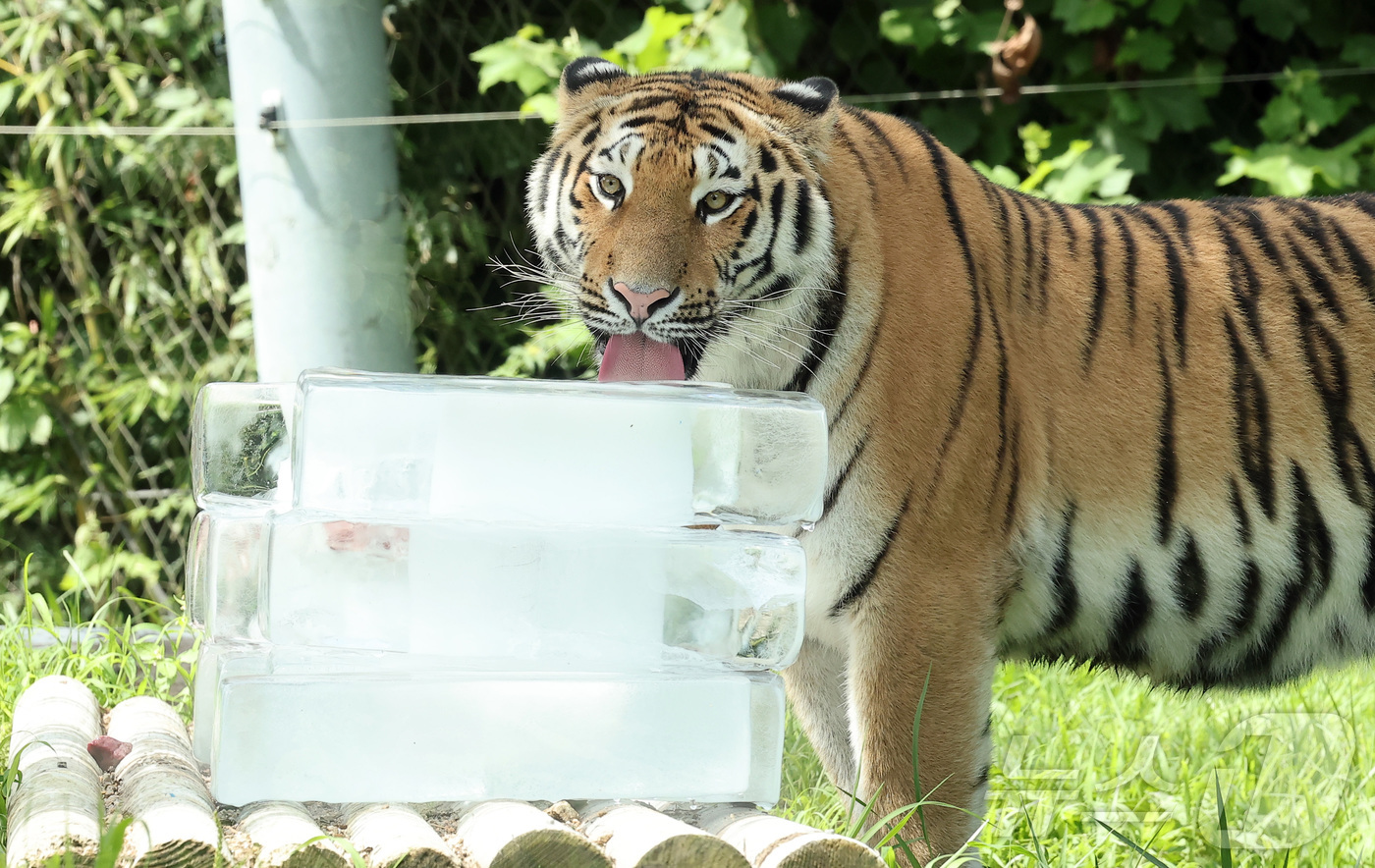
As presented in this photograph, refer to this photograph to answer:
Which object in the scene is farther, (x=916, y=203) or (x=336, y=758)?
(x=916, y=203)

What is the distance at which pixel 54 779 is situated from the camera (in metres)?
1.62

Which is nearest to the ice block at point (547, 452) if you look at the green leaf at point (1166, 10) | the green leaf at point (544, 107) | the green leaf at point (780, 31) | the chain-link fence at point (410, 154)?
the green leaf at point (544, 107)

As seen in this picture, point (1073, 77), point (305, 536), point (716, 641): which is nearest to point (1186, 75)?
point (1073, 77)

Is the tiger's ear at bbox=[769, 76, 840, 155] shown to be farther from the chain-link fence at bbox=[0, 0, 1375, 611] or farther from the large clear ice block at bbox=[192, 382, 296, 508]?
the chain-link fence at bbox=[0, 0, 1375, 611]

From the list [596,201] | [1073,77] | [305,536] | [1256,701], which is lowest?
[1256,701]

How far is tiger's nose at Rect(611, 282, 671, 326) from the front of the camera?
1.96 m

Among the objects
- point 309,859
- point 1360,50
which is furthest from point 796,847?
point 1360,50

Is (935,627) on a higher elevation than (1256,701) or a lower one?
higher

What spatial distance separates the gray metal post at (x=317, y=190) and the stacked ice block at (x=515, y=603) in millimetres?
1178

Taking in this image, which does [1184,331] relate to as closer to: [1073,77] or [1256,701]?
[1256,701]

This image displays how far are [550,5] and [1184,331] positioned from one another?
277cm

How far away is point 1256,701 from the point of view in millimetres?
2939

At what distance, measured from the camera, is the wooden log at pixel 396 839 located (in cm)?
139

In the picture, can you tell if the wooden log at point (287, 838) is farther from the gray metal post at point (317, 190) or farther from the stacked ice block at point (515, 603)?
the gray metal post at point (317, 190)
